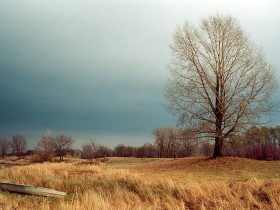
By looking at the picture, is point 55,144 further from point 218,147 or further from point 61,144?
point 218,147

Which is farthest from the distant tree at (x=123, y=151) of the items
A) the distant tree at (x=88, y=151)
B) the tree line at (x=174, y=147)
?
the distant tree at (x=88, y=151)

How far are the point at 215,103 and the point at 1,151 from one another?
308 ft

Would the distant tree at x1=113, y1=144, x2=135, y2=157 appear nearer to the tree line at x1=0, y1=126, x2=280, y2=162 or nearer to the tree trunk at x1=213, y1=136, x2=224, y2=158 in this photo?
the tree line at x1=0, y1=126, x2=280, y2=162

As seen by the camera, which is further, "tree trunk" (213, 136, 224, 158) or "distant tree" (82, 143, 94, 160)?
"distant tree" (82, 143, 94, 160)

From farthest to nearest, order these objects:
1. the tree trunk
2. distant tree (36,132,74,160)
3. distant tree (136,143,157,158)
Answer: distant tree (136,143,157,158)
distant tree (36,132,74,160)
the tree trunk

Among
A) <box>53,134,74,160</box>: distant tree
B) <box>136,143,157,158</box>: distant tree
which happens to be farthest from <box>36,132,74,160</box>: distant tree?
<box>136,143,157,158</box>: distant tree

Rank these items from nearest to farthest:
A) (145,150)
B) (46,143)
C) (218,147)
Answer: (218,147) < (46,143) < (145,150)

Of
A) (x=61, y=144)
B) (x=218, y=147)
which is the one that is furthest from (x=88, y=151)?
(x=218, y=147)


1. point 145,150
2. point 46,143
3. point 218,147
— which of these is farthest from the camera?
point 145,150

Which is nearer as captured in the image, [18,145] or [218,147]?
[218,147]

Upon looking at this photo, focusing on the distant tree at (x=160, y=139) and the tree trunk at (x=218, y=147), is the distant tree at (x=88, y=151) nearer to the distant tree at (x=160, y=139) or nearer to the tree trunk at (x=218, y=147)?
the distant tree at (x=160, y=139)

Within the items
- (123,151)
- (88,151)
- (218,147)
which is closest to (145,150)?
(123,151)

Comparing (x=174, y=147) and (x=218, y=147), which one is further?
(x=174, y=147)

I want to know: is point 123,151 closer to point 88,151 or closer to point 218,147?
point 88,151
